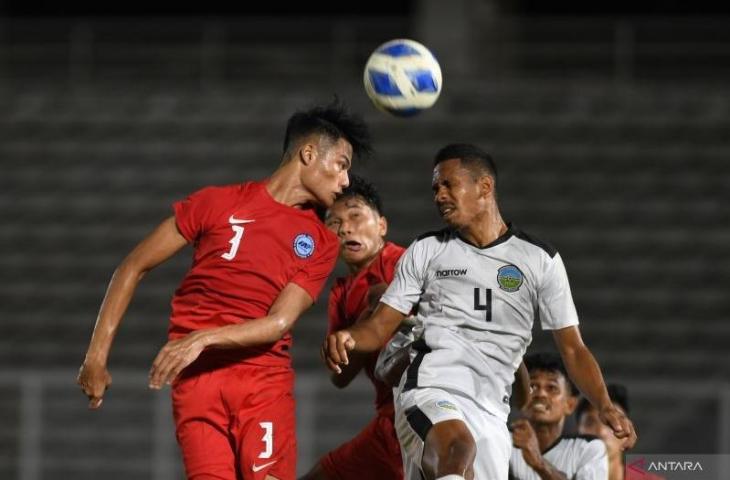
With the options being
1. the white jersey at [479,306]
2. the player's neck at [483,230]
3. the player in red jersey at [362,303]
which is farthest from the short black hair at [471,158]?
the player in red jersey at [362,303]

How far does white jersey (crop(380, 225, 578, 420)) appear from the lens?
517cm

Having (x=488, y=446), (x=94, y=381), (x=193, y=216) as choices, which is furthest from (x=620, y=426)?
(x=94, y=381)

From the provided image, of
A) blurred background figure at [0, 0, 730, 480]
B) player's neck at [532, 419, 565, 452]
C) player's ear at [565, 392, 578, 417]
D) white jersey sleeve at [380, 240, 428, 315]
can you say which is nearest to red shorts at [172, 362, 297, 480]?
white jersey sleeve at [380, 240, 428, 315]

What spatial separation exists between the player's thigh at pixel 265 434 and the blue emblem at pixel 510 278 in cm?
96

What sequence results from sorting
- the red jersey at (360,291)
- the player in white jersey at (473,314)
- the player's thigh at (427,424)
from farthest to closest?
1. the red jersey at (360,291)
2. the player in white jersey at (473,314)
3. the player's thigh at (427,424)

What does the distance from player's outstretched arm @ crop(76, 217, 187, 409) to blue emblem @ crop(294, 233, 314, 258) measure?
0.45 meters

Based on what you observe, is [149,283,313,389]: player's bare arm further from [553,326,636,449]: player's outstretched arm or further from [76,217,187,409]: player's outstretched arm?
[553,326,636,449]: player's outstretched arm

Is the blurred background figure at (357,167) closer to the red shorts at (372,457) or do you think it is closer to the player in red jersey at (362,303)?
the player in red jersey at (362,303)

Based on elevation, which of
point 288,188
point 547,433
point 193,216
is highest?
point 288,188

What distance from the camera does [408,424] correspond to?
5066 millimetres

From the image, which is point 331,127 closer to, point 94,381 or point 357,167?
point 94,381

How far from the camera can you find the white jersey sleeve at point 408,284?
524cm

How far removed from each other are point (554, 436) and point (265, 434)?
1.58 m

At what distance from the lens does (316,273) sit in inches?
206
